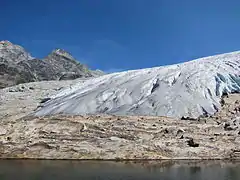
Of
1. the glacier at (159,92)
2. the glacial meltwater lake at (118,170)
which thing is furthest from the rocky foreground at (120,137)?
the glacial meltwater lake at (118,170)

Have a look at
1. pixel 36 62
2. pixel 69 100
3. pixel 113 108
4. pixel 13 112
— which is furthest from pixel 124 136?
pixel 36 62

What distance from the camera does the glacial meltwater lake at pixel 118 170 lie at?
2095cm

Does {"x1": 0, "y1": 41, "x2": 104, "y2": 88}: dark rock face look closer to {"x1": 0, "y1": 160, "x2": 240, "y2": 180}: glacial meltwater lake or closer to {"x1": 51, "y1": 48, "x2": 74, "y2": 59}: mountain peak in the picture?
{"x1": 51, "y1": 48, "x2": 74, "y2": 59}: mountain peak

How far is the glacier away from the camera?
3575cm

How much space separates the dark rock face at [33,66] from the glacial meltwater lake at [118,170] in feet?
229

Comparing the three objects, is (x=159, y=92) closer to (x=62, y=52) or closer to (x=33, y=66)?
(x=33, y=66)

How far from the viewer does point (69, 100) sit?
39719 mm

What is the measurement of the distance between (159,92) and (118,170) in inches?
605

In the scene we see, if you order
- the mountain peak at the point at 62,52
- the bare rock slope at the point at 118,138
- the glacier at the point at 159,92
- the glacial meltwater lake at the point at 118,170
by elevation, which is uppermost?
the mountain peak at the point at 62,52

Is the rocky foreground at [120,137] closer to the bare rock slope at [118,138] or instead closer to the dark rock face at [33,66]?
the bare rock slope at [118,138]

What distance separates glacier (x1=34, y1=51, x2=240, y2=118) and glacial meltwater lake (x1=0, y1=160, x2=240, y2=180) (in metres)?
8.22

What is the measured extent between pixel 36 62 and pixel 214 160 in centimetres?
12557

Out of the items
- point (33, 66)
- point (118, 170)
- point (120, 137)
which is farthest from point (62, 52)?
point (118, 170)

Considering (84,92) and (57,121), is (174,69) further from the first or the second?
(57,121)
